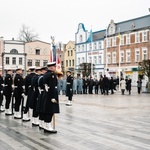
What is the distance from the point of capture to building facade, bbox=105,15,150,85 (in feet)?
184

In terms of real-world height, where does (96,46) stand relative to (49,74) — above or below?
above

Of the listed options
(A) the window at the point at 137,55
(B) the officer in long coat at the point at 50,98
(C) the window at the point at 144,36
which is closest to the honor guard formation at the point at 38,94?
(B) the officer in long coat at the point at 50,98

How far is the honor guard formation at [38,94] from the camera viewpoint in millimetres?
9898

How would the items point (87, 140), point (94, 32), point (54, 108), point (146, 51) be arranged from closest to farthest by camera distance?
1. point (87, 140)
2. point (54, 108)
3. point (146, 51)
4. point (94, 32)

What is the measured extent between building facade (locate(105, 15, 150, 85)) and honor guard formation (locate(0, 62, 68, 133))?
42.5 metres

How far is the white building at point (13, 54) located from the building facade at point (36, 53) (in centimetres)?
130

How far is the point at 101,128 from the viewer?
10859 mm

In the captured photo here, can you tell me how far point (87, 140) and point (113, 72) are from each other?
2173 inches

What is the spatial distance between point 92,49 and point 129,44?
38.8ft

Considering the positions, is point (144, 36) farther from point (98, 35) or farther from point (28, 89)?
point (28, 89)

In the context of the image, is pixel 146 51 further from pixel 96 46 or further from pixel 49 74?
pixel 49 74

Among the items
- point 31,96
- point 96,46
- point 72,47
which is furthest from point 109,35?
point 31,96

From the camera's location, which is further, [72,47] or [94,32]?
[72,47]

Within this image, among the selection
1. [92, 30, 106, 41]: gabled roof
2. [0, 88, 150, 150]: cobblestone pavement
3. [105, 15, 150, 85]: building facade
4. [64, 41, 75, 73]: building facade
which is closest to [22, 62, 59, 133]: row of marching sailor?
[0, 88, 150, 150]: cobblestone pavement
